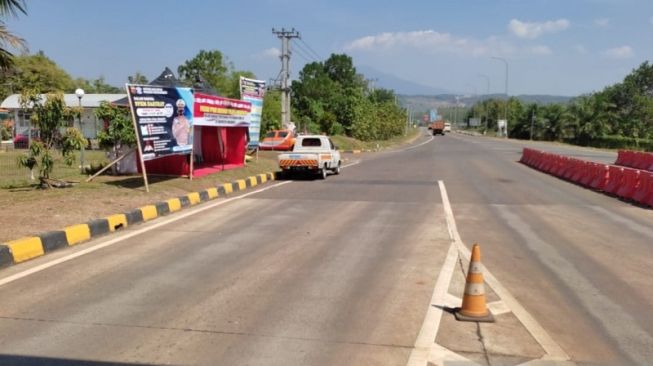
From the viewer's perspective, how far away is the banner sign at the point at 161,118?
14023 mm

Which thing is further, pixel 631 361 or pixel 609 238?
pixel 609 238

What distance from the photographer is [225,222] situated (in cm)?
1142

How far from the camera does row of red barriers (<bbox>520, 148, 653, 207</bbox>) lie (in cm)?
1574

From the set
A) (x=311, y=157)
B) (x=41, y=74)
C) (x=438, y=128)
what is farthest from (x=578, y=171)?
(x=438, y=128)

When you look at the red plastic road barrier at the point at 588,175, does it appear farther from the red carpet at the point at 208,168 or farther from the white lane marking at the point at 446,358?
the white lane marking at the point at 446,358

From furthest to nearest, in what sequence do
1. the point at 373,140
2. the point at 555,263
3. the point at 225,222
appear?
the point at 373,140 < the point at 225,222 < the point at 555,263

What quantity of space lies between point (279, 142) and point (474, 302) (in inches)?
1258

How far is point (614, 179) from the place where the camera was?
17906 mm

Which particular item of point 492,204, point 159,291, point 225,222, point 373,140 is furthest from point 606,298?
point 373,140

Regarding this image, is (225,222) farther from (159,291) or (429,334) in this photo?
(429,334)

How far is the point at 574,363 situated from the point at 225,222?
768 cm

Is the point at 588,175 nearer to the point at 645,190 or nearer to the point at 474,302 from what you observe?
the point at 645,190

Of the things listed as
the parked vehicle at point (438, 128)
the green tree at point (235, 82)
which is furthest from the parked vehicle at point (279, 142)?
the parked vehicle at point (438, 128)

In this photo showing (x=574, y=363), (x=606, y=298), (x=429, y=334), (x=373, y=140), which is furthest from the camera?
(x=373, y=140)
